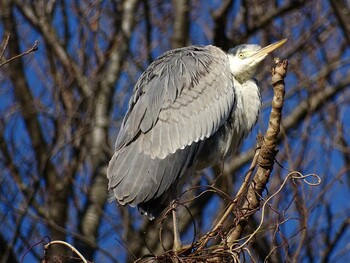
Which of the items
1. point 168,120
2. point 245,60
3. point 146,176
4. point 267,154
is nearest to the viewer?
point 267,154

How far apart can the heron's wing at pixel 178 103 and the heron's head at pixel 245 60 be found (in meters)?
0.06

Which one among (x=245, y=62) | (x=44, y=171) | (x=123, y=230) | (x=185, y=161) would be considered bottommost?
(x=123, y=230)

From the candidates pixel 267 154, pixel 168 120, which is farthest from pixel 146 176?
pixel 267 154

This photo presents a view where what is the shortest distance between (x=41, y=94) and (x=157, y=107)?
3043 mm

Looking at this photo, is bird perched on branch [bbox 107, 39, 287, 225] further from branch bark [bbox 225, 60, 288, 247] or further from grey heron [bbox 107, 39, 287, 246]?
branch bark [bbox 225, 60, 288, 247]

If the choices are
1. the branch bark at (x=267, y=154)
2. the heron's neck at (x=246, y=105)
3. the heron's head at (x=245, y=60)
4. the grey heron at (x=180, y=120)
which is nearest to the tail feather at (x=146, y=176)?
the grey heron at (x=180, y=120)

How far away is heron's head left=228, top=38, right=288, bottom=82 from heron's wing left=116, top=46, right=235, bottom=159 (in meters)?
0.06

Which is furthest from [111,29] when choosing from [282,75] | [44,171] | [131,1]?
[282,75]

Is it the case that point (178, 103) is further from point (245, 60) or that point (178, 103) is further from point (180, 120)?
point (245, 60)

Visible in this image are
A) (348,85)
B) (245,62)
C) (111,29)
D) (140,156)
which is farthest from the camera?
(111,29)

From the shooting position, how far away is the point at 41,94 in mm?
7781

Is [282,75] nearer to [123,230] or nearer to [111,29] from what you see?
[123,230]

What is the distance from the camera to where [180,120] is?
16.4ft

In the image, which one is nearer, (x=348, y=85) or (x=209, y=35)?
(x=348, y=85)
